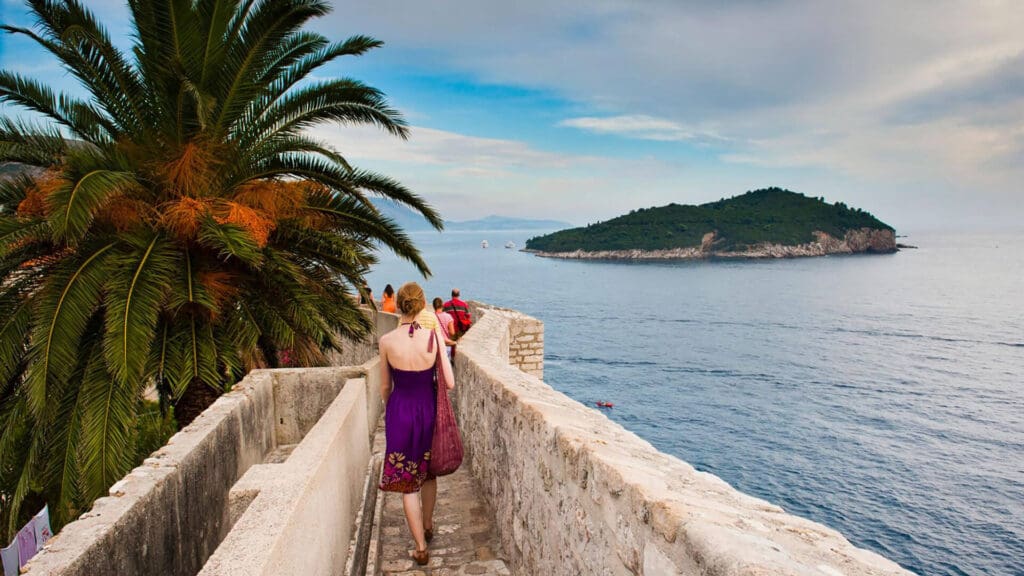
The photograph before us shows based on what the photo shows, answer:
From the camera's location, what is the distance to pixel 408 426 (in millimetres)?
4141

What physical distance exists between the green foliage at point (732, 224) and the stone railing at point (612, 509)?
148992mm

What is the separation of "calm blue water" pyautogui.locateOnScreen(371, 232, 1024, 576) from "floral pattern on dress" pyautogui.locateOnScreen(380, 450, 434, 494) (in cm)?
2263

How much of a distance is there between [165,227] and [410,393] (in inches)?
152

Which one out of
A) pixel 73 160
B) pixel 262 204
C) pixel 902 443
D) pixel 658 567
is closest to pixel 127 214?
pixel 73 160

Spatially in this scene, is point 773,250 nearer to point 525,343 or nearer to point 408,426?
point 525,343

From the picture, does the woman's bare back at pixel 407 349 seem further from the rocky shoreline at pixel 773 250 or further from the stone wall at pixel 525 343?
the rocky shoreline at pixel 773 250

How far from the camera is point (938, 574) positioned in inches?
822

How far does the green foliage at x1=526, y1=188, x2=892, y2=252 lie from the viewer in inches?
5832

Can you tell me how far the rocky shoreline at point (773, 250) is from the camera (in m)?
144

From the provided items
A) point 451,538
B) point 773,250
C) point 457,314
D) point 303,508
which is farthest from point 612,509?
point 773,250

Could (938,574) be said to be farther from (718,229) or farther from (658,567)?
(718,229)

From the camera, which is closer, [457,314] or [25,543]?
[25,543]

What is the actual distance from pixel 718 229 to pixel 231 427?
157 m

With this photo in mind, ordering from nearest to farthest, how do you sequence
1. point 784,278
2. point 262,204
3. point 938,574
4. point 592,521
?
point 592,521 → point 262,204 → point 938,574 → point 784,278
